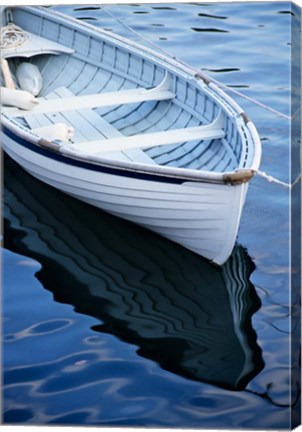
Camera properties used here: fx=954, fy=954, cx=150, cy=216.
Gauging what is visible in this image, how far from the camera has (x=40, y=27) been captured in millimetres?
7562

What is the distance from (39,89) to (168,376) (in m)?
3.29

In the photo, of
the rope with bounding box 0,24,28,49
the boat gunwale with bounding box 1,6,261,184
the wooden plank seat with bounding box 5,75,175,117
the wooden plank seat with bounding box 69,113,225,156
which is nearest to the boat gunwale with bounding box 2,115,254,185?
the boat gunwale with bounding box 1,6,261,184

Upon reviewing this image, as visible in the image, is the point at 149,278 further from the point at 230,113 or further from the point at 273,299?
the point at 230,113

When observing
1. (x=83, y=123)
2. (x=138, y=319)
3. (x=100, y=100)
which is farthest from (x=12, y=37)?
(x=138, y=319)

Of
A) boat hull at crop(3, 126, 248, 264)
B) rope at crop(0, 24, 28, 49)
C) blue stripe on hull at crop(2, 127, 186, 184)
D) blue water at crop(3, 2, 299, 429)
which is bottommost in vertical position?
blue water at crop(3, 2, 299, 429)

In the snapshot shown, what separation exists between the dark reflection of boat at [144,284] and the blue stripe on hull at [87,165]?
1.41 feet

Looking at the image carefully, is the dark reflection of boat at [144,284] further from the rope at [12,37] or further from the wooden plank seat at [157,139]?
the rope at [12,37]

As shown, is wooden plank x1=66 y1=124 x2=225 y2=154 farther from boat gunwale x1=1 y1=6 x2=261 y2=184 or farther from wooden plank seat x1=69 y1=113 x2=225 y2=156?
boat gunwale x1=1 y1=6 x2=261 y2=184

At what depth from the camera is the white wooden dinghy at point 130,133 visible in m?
5.25

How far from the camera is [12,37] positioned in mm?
7438

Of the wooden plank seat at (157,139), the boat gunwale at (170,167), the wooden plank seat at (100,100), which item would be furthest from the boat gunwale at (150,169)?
the wooden plank seat at (100,100)

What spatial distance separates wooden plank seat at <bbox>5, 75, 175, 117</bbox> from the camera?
638cm

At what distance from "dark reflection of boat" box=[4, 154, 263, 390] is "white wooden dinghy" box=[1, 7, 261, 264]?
0.14 m

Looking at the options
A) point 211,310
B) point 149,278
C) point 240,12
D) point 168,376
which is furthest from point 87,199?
point 240,12
